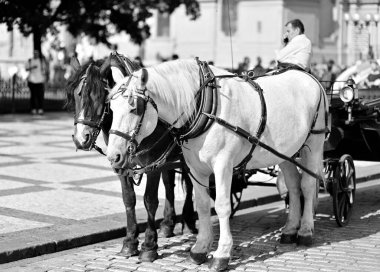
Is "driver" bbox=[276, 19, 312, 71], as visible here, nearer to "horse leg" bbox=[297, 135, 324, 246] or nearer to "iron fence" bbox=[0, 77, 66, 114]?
"horse leg" bbox=[297, 135, 324, 246]

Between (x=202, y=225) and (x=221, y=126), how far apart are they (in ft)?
3.35

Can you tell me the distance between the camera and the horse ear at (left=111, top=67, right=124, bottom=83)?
7508 millimetres

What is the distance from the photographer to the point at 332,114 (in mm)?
10023

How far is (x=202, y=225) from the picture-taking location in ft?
25.7

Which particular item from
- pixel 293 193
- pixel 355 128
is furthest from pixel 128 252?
pixel 355 128

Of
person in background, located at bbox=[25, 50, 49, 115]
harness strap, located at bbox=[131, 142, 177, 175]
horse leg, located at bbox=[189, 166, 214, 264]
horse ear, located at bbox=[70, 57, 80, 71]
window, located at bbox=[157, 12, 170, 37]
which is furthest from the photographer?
window, located at bbox=[157, 12, 170, 37]

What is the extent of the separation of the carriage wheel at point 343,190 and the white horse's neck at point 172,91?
2.64 metres

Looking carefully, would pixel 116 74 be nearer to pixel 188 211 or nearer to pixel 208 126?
pixel 208 126

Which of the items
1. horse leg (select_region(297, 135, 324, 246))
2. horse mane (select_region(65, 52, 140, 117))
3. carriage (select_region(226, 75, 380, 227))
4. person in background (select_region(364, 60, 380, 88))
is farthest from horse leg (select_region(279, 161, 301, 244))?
person in background (select_region(364, 60, 380, 88))

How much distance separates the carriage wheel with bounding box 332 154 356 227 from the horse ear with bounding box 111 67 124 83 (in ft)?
9.73

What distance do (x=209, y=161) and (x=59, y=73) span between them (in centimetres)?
2981

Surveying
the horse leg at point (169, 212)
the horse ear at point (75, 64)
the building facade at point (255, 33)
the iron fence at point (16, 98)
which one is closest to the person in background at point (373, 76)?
the horse leg at point (169, 212)

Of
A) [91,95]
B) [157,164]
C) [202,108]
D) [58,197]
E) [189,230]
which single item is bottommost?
[189,230]

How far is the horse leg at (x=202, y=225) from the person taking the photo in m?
7.62
